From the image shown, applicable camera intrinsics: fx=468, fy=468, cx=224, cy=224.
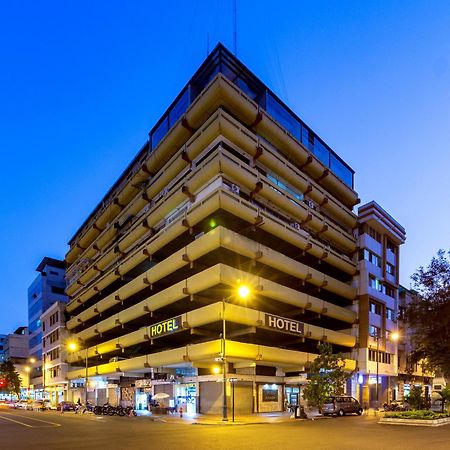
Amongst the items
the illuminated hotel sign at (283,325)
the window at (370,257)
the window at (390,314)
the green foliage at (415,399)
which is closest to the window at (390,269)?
the window at (370,257)

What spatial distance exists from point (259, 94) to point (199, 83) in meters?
6.72

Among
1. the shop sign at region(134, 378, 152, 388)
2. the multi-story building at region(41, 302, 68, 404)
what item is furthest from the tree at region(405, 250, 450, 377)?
the multi-story building at region(41, 302, 68, 404)

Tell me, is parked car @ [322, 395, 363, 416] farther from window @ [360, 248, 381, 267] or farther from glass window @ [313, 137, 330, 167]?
glass window @ [313, 137, 330, 167]

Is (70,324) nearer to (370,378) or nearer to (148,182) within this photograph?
(148,182)

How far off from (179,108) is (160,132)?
5.79 m

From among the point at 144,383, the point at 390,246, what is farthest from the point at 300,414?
the point at 390,246

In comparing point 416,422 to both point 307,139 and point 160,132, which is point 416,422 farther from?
point 160,132

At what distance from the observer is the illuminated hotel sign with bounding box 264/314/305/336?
1708 inches

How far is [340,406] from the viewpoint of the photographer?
3928cm

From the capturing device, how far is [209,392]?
146ft

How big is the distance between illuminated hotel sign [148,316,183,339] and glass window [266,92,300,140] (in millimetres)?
24760

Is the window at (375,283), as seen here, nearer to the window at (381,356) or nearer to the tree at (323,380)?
the window at (381,356)

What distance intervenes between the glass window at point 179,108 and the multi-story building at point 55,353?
47.9 meters

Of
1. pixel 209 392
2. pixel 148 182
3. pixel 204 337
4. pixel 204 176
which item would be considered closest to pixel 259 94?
pixel 204 176
